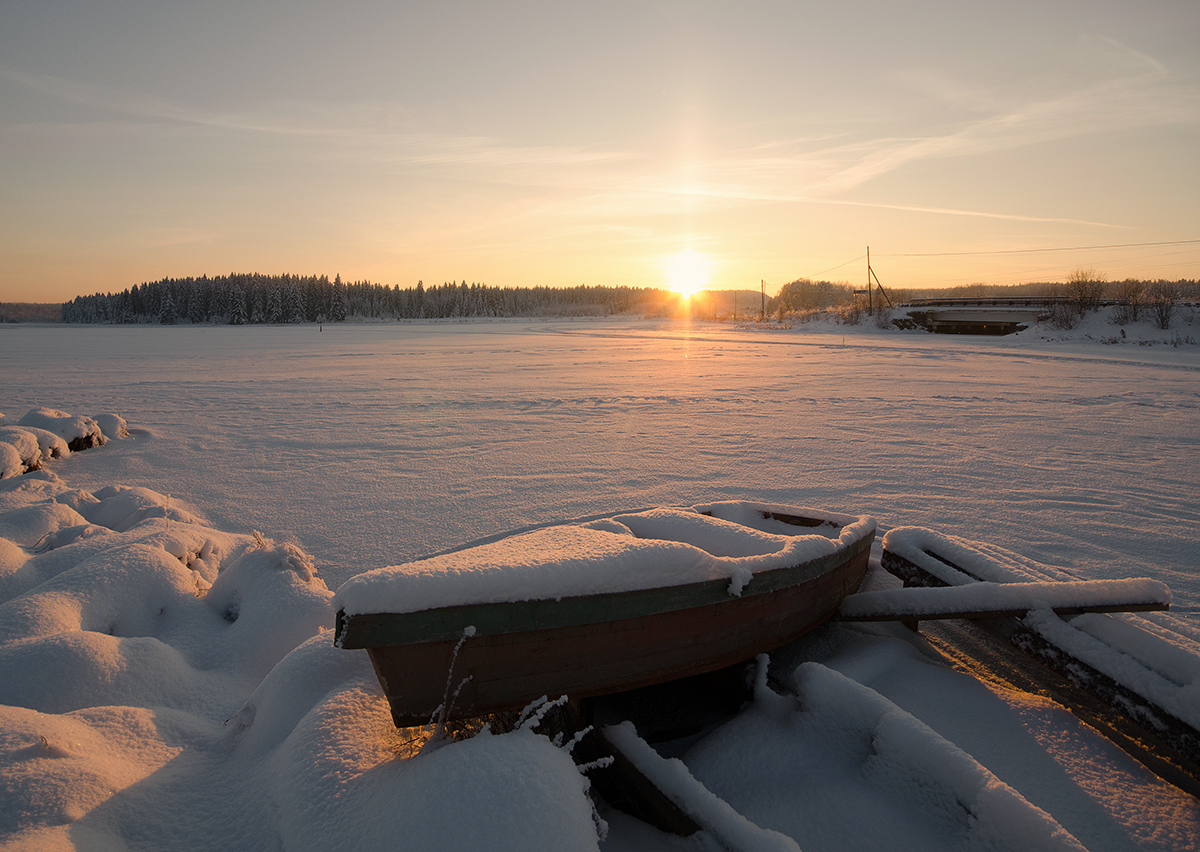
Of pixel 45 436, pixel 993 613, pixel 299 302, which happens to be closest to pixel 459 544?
pixel 993 613

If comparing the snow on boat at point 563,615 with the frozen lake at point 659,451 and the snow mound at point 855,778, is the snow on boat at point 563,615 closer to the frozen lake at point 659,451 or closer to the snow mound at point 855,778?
the snow mound at point 855,778

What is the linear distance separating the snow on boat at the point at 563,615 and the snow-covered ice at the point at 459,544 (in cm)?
23

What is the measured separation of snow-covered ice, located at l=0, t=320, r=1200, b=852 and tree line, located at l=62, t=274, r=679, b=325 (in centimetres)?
8912

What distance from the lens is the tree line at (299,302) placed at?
86.4 metres

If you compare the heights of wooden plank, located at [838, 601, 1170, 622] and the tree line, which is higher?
the tree line

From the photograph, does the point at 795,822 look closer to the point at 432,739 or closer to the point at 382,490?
the point at 432,739

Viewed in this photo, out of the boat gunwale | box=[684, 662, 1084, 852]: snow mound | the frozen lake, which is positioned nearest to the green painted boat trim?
the boat gunwale

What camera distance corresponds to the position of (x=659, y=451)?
715 centimetres

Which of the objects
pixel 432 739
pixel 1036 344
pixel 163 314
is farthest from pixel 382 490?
pixel 163 314

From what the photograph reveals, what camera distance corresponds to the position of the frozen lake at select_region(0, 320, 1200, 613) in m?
4.68

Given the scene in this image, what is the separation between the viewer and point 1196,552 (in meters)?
4.04

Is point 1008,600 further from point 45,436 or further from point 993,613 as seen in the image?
point 45,436

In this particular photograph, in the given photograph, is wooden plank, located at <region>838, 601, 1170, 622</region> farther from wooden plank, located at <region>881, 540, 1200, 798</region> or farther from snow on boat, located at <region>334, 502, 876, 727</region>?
snow on boat, located at <region>334, 502, 876, 727</region>

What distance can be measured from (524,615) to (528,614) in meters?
0.01
